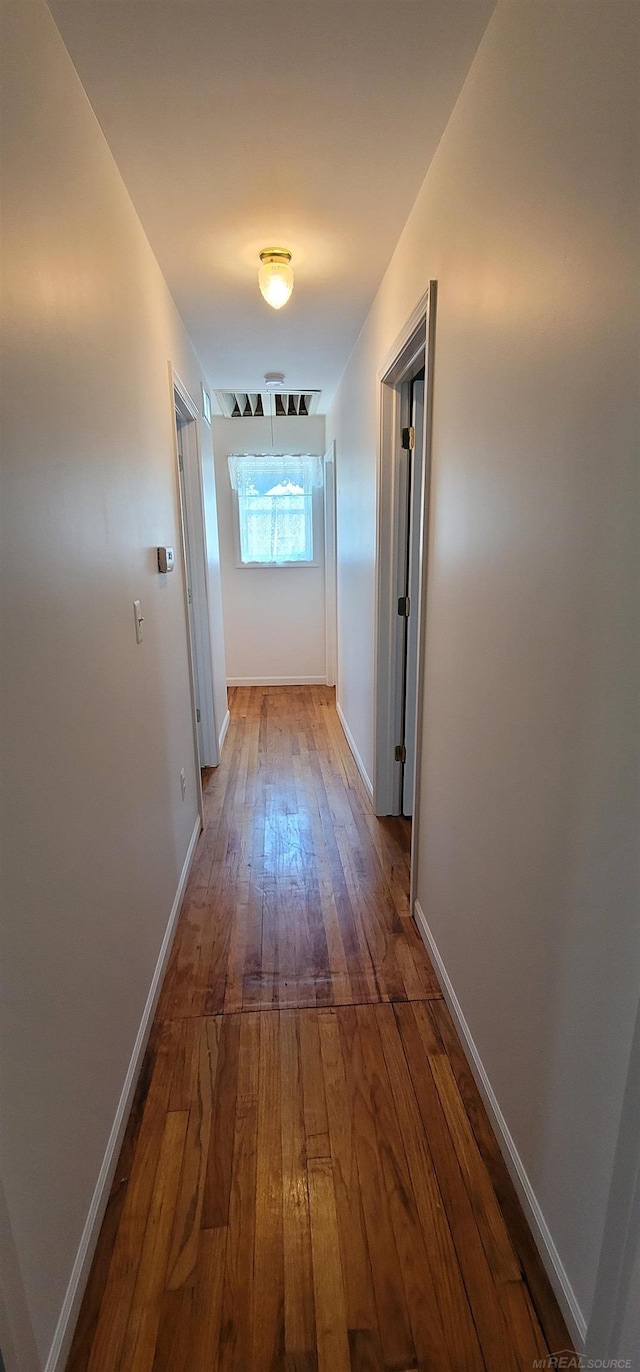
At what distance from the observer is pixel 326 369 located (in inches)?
144

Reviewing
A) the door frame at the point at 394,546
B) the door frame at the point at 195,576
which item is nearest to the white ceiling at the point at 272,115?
the door frame at the point at 394,546

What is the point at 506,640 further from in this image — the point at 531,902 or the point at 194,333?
the point at 194,333

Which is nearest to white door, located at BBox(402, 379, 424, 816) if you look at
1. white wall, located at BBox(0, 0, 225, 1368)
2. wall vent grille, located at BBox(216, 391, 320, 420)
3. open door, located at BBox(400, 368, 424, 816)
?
open door, located at BBox(400, 368, 424, 816)

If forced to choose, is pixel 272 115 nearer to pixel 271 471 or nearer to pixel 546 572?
pixel 546 572

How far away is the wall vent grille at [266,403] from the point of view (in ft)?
14.6

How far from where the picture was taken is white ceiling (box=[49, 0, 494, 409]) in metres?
1.18

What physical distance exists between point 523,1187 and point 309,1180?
46 cm

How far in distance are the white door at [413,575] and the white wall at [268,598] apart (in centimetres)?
271

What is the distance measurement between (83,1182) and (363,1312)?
576mm

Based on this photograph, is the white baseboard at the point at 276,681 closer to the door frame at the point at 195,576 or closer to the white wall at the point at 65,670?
the door frame at the point at 195,576

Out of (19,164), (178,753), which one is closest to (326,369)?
(178,753)

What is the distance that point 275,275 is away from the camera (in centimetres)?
207

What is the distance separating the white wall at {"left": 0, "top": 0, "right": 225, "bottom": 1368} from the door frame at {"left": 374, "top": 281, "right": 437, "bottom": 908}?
2.91 ft

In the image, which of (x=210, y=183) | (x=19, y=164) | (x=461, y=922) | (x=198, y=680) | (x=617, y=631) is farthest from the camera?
(x=198, y=680)
